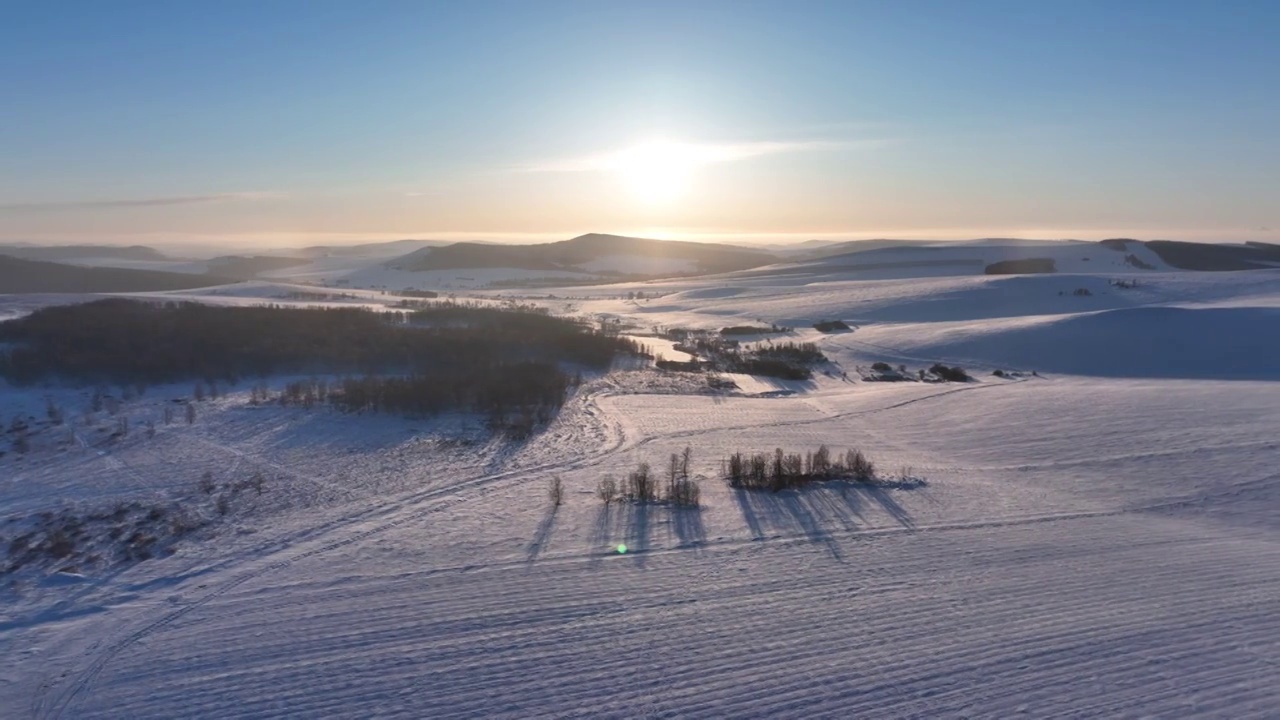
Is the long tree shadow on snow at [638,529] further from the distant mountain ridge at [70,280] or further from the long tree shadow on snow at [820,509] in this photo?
the distant mountain ridge at [70,280]

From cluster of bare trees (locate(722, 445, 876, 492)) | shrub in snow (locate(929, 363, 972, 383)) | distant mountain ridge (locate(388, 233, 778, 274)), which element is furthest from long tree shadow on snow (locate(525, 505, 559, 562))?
distant mountain ridge (locate(388, 233, 778, 274))

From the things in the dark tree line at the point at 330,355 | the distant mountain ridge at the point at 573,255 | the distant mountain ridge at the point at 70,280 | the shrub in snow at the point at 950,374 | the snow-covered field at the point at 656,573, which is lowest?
the snow-covered field at the point at 656,573

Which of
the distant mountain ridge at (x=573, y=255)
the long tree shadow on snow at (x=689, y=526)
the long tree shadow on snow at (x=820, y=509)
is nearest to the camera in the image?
the long tree shadow on snow at (x=689, y=526)

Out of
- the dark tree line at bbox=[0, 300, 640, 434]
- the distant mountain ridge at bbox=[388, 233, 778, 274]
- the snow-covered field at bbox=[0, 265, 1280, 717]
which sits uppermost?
the distant mountain ridge at bbox=[388, 233, 778, 274]

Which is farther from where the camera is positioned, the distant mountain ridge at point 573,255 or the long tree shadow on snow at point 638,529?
the distant mountain ridge at point 573,255

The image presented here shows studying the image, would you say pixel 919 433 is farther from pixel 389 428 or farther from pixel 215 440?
pixel 215 440

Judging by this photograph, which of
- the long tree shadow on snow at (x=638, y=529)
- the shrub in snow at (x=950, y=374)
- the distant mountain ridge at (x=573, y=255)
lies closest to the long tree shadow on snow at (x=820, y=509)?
the long tree shadow on snow at (x=638, y=529)

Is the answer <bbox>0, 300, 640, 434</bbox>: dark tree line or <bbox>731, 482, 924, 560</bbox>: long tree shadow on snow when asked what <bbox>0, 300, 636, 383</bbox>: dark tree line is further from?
<bbox>731, 482, 924, 560</bbox>: long tree shadow on snow
